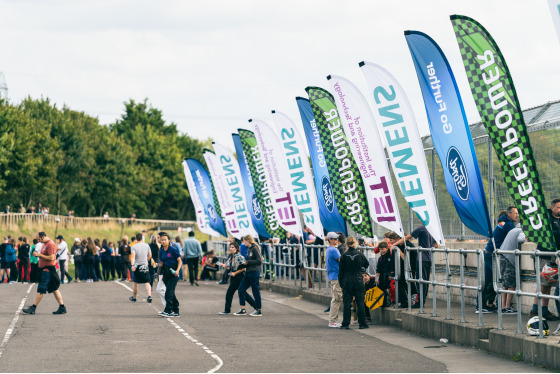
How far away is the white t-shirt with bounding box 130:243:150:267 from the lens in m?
23.7

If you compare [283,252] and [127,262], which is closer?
[283,252]

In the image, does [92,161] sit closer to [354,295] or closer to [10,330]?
[10,330]

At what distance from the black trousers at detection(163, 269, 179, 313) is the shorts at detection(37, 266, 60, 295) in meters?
2.41

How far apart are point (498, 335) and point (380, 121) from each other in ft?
15.5

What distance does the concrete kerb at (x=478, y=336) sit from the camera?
440 inches

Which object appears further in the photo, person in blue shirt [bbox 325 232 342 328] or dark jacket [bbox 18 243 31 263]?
dark jacket [bbox 18 243 31 263]

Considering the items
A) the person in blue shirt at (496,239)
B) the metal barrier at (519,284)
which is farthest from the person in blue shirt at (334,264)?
the metal barrier at (519,284)

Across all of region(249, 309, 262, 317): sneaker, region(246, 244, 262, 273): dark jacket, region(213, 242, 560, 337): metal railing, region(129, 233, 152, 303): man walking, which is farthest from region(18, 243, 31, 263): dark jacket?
region(249, 309, 262, 317): sneaker

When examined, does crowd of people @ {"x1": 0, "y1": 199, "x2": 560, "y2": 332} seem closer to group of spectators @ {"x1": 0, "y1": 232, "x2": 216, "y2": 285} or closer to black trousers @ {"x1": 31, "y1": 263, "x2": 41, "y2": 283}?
group of spectators @ {"x1": 0, "y1": 232, "x2": 216, "y2": 285}

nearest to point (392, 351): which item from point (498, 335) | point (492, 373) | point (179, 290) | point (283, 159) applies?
point (498, 335)

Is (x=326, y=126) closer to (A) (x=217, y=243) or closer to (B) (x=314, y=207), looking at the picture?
(B) (x=314, y=207)

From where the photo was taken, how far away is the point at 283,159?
25.2m

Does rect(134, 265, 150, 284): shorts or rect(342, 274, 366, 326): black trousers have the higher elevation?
rect(134, 265, 150, 284): shorts

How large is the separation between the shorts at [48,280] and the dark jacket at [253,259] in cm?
408
